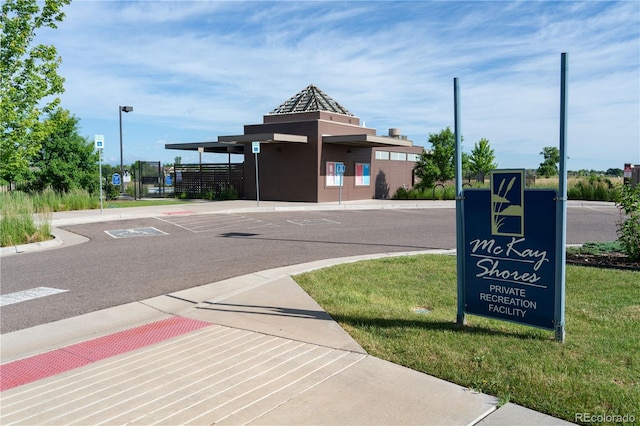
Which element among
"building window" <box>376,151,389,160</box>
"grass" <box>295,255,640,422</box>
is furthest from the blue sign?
"building window" <box>376,151,389,160</box>

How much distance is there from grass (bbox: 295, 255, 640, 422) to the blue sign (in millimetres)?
295

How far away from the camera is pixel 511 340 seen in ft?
16.2

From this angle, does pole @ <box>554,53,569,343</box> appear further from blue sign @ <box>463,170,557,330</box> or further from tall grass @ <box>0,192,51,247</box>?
tall grass @ <box>0,192,51,247</box>

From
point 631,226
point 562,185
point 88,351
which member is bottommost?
point 88,351

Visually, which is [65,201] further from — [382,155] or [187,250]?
[382,155]

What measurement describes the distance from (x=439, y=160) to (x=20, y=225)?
24.2m

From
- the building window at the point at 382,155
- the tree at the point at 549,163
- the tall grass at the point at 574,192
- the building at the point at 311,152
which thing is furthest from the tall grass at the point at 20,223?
the tree at the point at 549,163

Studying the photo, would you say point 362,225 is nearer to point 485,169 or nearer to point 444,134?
point 444,134

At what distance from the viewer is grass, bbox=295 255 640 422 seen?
3.79 metres

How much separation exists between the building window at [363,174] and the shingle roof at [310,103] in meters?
3.65

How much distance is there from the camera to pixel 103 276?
341 inches

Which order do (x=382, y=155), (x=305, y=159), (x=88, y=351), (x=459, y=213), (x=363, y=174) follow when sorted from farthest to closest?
(x=382, y=155) < (x=363, y=174) < (x=305, y=159) < (x=459, y=213) < (x=88, y=351)

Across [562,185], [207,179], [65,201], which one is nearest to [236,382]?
[562,185]

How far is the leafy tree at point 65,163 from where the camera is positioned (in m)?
24.7
